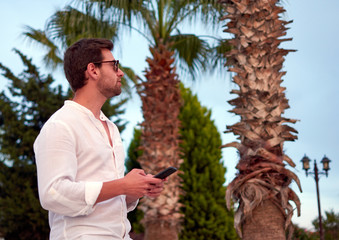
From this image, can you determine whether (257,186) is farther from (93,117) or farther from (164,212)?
(164,212)

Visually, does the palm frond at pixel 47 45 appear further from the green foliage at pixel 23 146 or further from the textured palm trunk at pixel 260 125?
the textured palm trunk at pixel 260 125

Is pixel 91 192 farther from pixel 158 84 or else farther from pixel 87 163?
pixel 158 84

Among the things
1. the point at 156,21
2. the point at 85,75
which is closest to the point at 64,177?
the point at 85,75

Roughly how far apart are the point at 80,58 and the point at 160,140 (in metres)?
8.64

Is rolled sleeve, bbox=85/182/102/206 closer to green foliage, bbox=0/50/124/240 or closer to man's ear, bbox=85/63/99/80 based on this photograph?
man's ear, bbox=85/63/99/80

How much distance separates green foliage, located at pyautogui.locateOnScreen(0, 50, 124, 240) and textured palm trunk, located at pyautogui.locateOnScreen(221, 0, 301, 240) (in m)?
11.2

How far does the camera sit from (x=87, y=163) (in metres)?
2.10

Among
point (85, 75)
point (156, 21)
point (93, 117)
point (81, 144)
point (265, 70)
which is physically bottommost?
point (81, 144)

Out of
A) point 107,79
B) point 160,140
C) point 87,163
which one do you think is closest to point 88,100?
point 107,79

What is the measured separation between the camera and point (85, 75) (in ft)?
7.59

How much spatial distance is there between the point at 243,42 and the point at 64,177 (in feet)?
15.0

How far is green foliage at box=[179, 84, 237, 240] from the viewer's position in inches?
675

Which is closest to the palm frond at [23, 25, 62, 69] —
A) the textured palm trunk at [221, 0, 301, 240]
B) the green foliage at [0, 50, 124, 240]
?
the green foliage at [0, 50, 124, 240]

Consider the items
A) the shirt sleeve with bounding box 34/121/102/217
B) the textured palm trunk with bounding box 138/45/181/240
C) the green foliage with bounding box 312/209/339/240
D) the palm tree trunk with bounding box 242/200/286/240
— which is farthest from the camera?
the green foliage with bounding box 312/209/339/240
